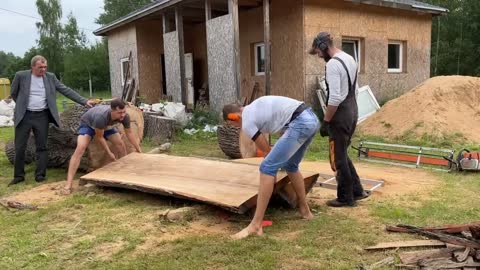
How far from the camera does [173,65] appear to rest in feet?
42.5

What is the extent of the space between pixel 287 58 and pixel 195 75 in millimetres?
5266

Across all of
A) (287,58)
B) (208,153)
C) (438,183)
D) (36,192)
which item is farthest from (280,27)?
(36,192)

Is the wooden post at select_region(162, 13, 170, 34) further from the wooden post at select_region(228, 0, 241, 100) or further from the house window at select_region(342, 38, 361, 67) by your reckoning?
the house window at select_region(342, 38, 361, 67)

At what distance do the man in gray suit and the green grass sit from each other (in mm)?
1384

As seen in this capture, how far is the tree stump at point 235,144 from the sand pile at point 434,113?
3425 millimetres

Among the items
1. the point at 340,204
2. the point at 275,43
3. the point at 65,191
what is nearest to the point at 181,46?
the point at 275,43

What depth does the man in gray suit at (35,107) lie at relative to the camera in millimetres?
6293

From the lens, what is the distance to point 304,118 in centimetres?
386

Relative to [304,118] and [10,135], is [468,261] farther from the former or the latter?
[10,135]

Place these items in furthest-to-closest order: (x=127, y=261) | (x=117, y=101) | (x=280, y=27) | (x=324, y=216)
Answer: (x=280, y=27) → (x=117, y=101) → (x=324, y=216) → (x=127, y=261)

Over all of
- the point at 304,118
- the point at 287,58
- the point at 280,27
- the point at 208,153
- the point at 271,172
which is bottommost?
the point at 208,153

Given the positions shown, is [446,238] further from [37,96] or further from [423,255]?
[37,96]

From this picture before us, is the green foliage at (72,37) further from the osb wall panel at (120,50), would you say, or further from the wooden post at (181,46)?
the wooden post at (181,46)

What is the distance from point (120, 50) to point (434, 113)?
11392 mm
